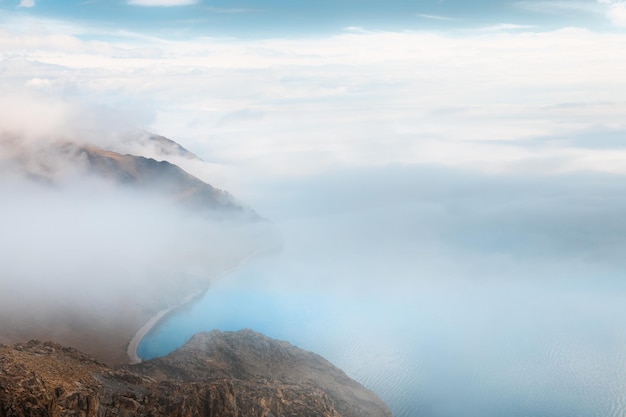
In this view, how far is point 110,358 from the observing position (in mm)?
107125

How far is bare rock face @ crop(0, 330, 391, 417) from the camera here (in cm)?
5006

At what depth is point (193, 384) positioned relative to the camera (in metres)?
59.6

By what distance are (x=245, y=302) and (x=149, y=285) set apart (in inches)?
990

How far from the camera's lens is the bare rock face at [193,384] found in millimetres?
50062

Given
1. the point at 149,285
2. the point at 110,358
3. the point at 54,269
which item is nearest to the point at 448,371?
the point at 110,358

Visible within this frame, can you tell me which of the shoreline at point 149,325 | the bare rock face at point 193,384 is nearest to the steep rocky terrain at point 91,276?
the shoreline at point 149,325

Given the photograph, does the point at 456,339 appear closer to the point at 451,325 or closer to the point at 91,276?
the point at 451,325

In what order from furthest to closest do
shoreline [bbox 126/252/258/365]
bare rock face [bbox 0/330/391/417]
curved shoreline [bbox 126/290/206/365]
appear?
shoreline [bbox 126/252/258/365] < curved shoreline [bbox 126/290/206/365] < bare rock face [bbox 0/330/391/417]

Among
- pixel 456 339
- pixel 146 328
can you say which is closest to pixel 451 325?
pixel 456 339

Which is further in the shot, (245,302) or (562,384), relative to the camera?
(245,302)

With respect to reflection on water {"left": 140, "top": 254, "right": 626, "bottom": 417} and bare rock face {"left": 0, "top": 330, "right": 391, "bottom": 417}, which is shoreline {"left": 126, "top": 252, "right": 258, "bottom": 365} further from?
bare rock face {"left": 0, "top": 330, "right": 391, "bottom": 417}

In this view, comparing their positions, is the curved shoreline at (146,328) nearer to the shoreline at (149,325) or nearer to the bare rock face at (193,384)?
the shoreline at (149,325)

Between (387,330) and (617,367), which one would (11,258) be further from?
(617,367)

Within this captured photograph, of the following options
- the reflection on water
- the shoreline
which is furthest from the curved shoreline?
the reflection on water
